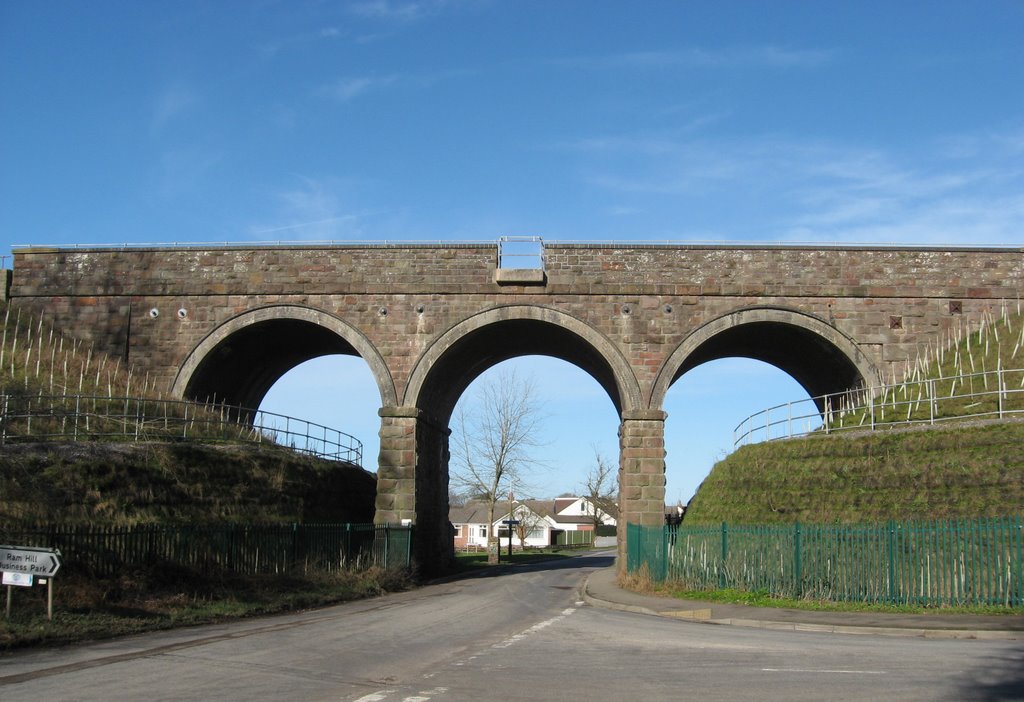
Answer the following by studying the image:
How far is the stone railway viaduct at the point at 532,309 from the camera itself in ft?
88.2

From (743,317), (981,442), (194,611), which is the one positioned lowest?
(194,611)

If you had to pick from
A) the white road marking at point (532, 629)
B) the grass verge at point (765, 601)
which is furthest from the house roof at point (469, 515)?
the white road marking at point (532, 629)

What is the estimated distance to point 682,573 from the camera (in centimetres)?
2194

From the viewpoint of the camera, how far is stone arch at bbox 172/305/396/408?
27.7 m

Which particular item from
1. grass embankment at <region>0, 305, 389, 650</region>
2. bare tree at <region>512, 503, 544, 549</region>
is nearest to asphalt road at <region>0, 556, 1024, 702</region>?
grass embankment at <region>0, 305, 389, 650</region>

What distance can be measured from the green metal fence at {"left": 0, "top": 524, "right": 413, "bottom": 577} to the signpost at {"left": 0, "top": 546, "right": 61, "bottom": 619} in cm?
157

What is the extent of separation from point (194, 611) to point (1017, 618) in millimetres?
13544

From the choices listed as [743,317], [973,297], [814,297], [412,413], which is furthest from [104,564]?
[973,297]

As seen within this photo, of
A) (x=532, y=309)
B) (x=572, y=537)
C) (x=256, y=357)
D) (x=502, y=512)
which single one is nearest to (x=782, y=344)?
(x=532, y=309)

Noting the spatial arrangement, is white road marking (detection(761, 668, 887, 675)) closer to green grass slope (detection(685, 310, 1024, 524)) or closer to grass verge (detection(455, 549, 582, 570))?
green grass slope (detection(685, 310, 1024, 524))

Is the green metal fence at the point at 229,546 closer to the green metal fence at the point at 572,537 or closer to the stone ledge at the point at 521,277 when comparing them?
the stone ledge at the point at 521,277

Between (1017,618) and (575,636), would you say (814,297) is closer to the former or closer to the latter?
(1017,618)

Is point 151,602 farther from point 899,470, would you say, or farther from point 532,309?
point 899,470

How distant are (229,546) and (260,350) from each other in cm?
1221
